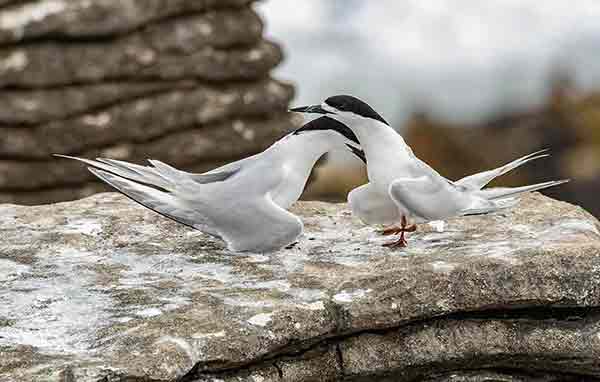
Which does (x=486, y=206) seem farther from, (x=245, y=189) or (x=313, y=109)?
(x=245, y=189)

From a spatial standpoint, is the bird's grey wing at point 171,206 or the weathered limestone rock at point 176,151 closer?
the bird's grey wing at point 171,206

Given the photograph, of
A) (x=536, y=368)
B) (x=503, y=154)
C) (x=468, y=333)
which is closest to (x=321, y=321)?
(x=468, y=333)

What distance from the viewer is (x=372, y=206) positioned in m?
3.94

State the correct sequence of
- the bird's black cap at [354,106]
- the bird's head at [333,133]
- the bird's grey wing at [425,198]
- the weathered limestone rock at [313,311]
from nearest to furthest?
the weathered limestone rock at [313,311], the bird's grey wing at [425,198], the bird's black cap at [354,106], the bird's head at [333,133]

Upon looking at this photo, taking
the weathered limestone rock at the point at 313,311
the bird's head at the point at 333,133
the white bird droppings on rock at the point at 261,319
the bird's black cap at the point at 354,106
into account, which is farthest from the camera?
the bird's head at the point at 333,133

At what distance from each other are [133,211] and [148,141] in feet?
10.6

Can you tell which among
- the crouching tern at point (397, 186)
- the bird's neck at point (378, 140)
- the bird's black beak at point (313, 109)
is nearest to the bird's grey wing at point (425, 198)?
the crouching tern at point (397, 186)

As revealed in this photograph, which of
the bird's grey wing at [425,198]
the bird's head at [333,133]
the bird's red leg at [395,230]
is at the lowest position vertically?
the bird's red leg at [395,230]

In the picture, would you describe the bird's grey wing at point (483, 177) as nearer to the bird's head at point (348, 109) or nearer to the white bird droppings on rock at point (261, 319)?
the bird's head at point (348, 109)

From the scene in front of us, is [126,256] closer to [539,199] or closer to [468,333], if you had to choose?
[468,333]

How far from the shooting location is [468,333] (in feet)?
11.5

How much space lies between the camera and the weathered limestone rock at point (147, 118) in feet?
23.8

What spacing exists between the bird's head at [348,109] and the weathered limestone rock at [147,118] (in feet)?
12.2

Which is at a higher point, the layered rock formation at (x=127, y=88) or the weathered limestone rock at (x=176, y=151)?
the layered rock formation at (x=127, y=88)
